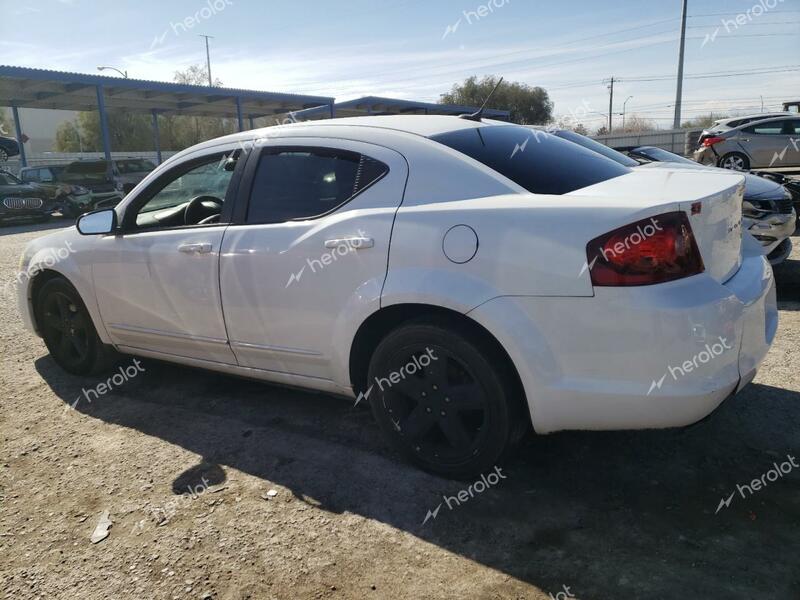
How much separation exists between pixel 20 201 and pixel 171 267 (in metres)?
17.5

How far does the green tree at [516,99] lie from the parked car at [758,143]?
134 ft

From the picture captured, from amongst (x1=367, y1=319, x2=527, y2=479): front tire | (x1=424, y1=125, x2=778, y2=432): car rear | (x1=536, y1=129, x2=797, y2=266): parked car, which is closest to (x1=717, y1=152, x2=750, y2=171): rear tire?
(x1=536, y1=129, x2=797, y2=266): parked car

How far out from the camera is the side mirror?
3.98 metres

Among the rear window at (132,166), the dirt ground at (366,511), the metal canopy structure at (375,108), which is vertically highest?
the metal canopy structure at (375,108)

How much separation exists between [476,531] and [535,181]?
1.52m

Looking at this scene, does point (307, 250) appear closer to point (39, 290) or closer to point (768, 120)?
point (39, 290)

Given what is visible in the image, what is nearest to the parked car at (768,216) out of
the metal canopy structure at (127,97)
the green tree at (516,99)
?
the metal canopy structure at (127,97)

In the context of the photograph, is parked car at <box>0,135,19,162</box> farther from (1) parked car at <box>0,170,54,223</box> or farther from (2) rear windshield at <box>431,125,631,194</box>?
(2) rear windshield at <box>431,125,631,194</box>

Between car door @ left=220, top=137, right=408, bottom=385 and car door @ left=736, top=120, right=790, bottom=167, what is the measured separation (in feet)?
54.0

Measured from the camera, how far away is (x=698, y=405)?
2.39 meters

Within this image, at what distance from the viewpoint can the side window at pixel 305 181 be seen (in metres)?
3.07

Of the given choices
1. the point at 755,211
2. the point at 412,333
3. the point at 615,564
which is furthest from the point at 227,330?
the point at 755,211

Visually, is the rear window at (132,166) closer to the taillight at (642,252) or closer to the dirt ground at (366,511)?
the dirt ground at (366,511)

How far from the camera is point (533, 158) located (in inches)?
120
